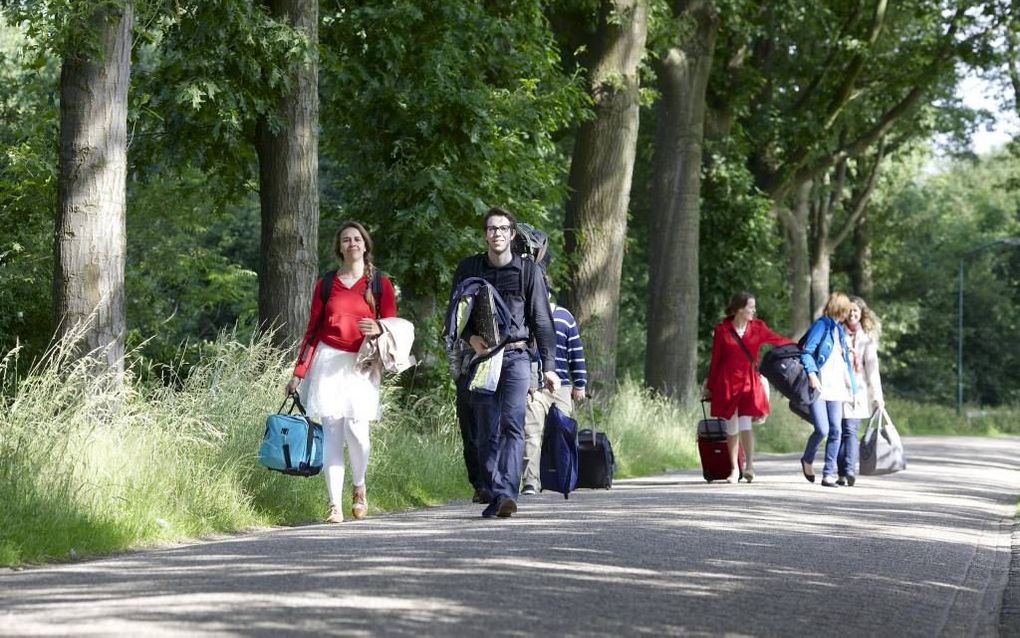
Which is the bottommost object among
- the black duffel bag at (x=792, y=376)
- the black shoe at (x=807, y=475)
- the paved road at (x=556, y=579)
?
the paved road at (x=556, y=579)

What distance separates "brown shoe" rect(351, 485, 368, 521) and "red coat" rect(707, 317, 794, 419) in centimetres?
634

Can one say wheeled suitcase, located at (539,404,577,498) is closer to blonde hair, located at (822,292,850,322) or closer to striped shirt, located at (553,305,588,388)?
striped shirt, located at (553,305,588,388)

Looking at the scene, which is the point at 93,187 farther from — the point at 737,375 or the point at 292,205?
the point at 737,375

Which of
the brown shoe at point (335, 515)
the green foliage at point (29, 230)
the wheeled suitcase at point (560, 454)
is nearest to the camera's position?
the brown shoe at point (335, 515)

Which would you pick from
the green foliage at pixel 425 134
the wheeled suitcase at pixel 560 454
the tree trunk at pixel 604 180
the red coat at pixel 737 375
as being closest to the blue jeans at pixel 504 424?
the wheeled suitcase at pixel 560 454

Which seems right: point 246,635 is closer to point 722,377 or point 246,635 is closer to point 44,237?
point 722,377

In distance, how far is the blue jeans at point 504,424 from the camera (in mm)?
12883

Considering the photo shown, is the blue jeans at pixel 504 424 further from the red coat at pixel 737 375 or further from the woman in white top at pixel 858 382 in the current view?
the woman in white top at pixel 858 382

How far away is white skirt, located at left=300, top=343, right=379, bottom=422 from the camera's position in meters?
13.2

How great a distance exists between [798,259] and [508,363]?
2879 cm

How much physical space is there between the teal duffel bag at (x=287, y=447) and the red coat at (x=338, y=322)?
60 cm

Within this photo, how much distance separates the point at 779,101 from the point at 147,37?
25.0 m

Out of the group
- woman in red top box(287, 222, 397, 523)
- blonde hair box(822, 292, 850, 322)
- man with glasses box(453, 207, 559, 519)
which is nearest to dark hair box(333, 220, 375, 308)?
woman in red top box(287, 222, 397, 523)

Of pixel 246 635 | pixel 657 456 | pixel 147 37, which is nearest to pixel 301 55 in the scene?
Answer: pixel 147 37
